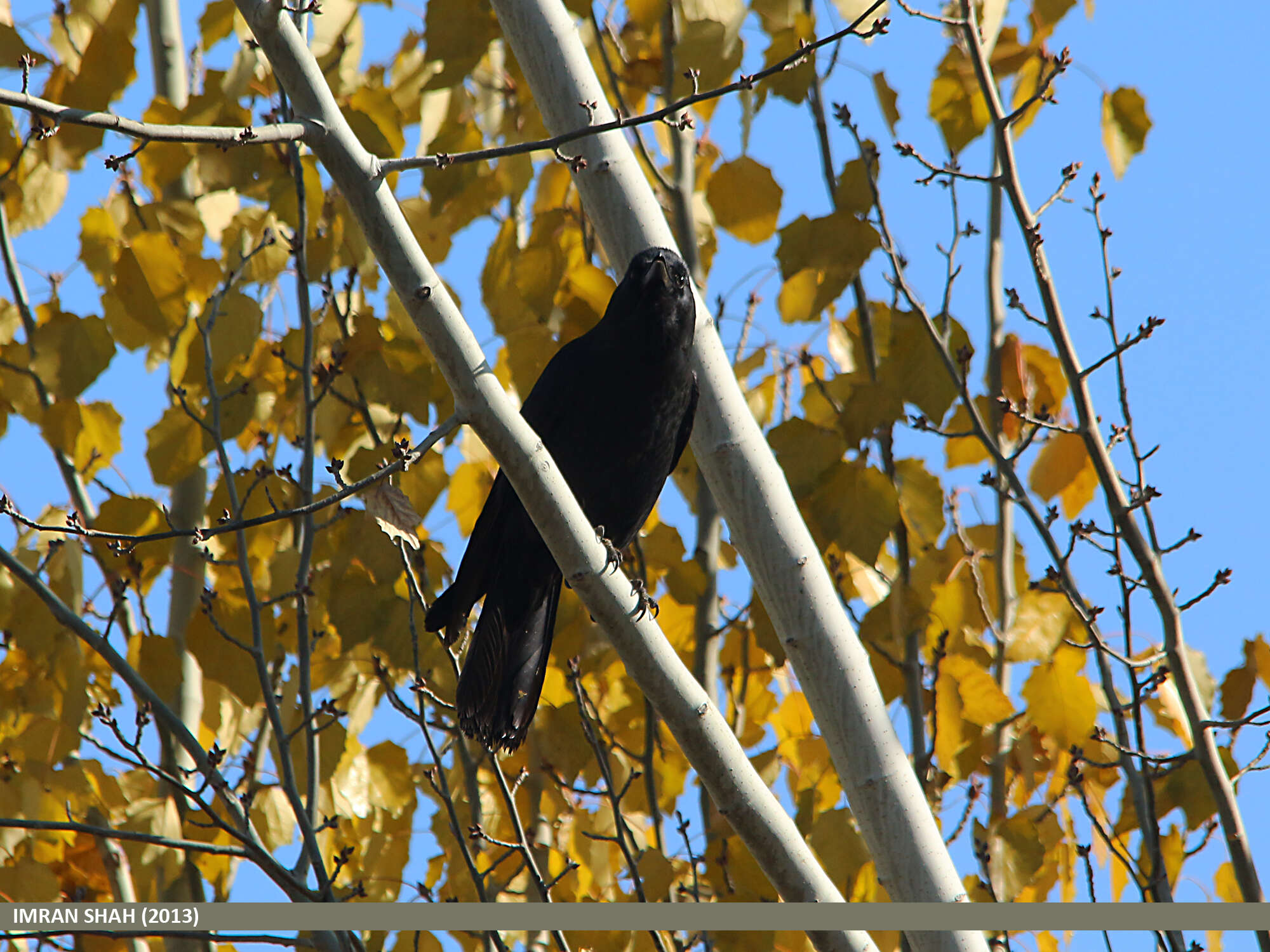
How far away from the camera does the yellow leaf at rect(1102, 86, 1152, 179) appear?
2.77 meters

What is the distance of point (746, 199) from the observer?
9.52 feet

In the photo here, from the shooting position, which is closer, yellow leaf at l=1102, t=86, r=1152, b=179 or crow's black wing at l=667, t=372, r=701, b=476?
yellow leaf at l=1102, t=86, r=1152, b=179

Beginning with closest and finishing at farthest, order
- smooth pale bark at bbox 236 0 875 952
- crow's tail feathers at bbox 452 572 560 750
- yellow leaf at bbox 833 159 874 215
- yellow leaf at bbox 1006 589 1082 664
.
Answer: smooth pale bark at bbox 236 0 875 952
yellow leaf at bbox 1006 589 1082 664
crow's tail feathers at bbox 452 572 560 750
yellow leaf at bbox 833 159 874 215

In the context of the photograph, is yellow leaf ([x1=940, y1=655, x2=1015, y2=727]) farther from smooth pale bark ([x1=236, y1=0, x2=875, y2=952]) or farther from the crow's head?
the crow's head

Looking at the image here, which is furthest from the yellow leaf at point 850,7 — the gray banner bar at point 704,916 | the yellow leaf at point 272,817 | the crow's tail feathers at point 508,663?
the yellow leaf at point 272,817

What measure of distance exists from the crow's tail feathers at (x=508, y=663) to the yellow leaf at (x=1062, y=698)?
1121mm

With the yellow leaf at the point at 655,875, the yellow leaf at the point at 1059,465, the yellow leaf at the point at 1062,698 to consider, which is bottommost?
the yellow leaf at the point at 655,875

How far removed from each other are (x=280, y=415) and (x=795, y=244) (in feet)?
5.24

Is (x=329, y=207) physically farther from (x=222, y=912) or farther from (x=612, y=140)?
(x=222, y=912)

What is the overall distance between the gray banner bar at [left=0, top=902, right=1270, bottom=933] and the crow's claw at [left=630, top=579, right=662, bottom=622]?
22.4 inches

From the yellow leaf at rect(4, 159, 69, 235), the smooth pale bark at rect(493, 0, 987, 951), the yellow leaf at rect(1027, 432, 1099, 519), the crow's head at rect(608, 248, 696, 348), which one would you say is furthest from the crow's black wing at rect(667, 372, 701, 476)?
the yellow leaf at rect(4, 159, 69, 235)

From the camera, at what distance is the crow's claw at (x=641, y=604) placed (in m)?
2.01

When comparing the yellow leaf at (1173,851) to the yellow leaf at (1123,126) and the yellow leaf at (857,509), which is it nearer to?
the yellow leaf at (857,509)

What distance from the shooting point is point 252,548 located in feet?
11.4
